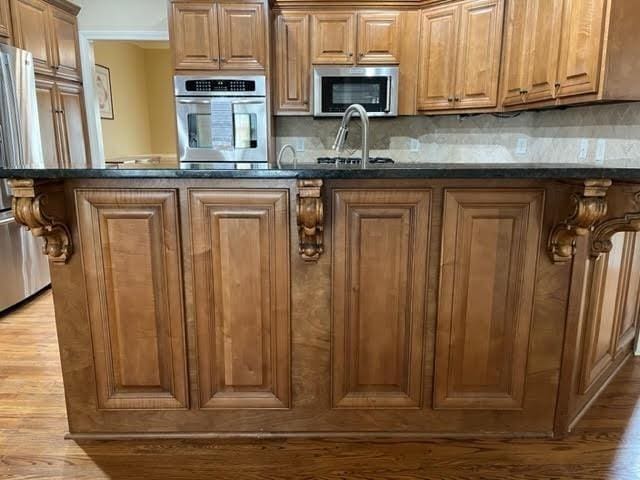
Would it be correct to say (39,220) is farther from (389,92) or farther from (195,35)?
(389,92)

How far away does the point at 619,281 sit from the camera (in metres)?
2.12

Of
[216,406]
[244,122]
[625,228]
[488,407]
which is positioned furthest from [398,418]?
[244,122]

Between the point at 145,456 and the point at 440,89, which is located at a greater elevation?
the point at 440,89

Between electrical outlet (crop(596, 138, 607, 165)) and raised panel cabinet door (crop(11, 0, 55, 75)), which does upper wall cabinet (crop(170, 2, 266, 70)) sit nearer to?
raised panel cabinet door (crop(11, 0, 55, 75))

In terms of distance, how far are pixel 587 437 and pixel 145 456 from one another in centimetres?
176

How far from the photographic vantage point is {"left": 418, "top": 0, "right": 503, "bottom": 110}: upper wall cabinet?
3.27m

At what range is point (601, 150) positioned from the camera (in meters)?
2.61

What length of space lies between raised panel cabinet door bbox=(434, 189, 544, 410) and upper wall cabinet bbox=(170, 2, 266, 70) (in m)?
2.62

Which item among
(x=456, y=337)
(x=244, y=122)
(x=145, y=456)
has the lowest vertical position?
(x=145, y=456)

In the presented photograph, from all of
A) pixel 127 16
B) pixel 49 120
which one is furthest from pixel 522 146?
pixel 49 120

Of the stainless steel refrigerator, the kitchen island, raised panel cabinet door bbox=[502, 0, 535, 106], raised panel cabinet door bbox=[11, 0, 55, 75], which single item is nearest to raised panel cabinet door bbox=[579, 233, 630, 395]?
the kitchen island

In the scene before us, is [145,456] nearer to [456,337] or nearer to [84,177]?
[84,177]

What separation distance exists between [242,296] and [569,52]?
6.97 feet

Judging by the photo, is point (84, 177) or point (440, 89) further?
point (440, 89)
